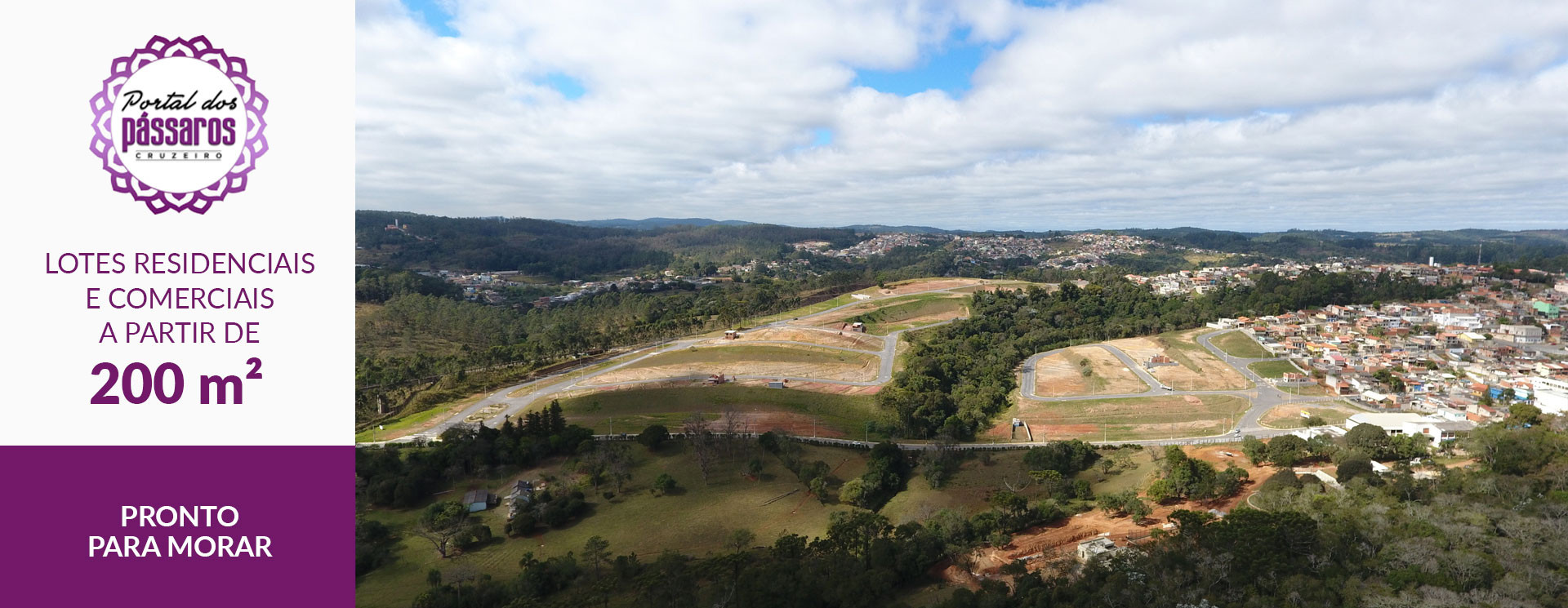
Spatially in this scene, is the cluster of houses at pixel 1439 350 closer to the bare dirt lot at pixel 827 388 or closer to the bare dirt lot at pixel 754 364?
the bare dirt lot at pixel 827 388

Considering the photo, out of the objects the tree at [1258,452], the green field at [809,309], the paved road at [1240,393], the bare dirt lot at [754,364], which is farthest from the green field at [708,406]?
the green field at [809,309]

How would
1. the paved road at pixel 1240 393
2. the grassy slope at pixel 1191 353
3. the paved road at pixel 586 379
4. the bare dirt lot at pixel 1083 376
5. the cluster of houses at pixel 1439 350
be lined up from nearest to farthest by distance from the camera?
the paved road at pixel 1240 393
the cluster of houses at pixel 1439 350
the paved road at pixel 586 379
the grassy slope at pixel 1191 353
the bare dirt lot at pixel 1083 376

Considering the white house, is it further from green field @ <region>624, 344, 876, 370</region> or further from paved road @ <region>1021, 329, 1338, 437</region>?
green field @ <region>624, 344, 876, 370</region>

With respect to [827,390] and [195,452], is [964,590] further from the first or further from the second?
[827,390]

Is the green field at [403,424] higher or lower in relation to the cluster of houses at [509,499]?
lower

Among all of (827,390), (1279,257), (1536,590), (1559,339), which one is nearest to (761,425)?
(827,390)

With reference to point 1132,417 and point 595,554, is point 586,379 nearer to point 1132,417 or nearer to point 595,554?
point 595,554

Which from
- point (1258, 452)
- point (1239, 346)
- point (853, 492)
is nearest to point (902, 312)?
point (1239, 346)

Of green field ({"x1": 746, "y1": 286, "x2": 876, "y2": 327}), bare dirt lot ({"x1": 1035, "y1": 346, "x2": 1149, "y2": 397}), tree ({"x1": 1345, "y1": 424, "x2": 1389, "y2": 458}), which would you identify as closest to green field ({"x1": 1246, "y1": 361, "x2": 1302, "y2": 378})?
bare dirt lot ({"x1": 1035, "y1": 346, "x2": 1149, "y2": 397})
